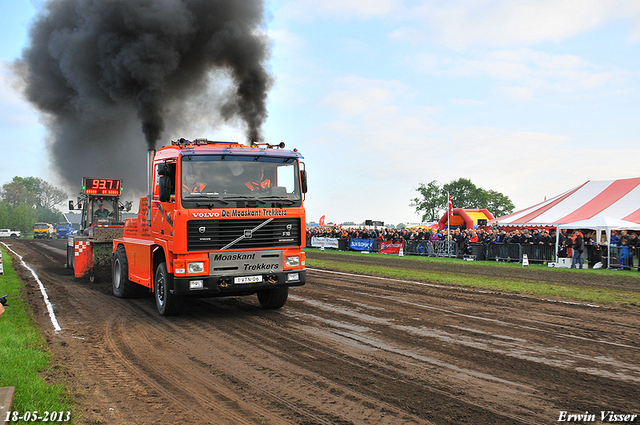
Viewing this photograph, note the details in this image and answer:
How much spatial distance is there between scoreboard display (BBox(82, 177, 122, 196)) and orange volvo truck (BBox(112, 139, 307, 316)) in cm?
1097

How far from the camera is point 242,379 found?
503cm

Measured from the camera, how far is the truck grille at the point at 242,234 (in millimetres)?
7809

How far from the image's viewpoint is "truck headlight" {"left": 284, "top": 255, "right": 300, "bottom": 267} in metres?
8.55

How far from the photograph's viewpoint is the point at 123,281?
35.2 feet

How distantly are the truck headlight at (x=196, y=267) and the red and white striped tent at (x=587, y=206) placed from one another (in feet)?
67.1

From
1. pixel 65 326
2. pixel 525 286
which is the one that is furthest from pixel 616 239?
pixel 65 326

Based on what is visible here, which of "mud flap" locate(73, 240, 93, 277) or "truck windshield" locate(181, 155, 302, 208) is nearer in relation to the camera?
"truck windshield" locate(181, 155, 302, 208)

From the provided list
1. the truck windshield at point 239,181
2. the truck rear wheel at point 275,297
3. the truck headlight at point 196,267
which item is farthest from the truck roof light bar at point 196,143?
the truck rear wheel at point 275,297

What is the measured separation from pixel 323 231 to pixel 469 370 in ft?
106

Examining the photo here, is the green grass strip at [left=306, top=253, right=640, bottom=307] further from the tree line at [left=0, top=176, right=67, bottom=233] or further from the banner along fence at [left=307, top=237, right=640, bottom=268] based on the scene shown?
the tree line at [left=0, top=176, right=67, bottom=233]

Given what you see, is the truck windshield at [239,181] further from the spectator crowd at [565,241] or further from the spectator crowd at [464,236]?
the spectator crowd at [464,236]

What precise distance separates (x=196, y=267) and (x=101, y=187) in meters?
12.8

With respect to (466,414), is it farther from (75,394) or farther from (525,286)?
(525,286)

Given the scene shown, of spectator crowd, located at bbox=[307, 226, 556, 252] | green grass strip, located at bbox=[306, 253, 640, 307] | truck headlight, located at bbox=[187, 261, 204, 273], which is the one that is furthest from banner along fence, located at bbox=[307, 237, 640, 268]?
truck headlight, located at bbox=[187, 261, 204, 273]
